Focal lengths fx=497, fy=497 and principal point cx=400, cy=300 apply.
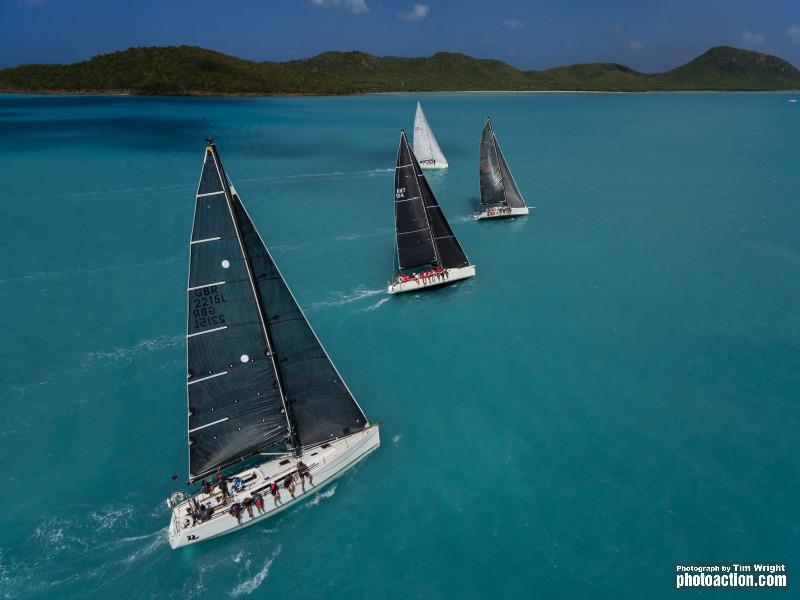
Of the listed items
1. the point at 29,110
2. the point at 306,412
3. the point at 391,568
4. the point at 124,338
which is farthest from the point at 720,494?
the point at 29,110

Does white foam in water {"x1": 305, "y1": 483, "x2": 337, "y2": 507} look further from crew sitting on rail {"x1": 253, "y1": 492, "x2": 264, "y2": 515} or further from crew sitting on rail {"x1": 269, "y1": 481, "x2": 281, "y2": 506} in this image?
crew sitting on rail {"x1": 253, "y1": 492, "x2": 264, "y2": 515}

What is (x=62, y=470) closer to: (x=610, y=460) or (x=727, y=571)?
(x=610, y=460)

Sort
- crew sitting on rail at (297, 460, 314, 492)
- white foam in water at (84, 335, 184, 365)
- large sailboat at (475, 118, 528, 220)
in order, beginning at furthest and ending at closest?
large sailboat at (475, 118, 528, 220) < white foam in water at (84, 335, 184, 365) < crew sitting on rail at (297, 460, 314, 492)

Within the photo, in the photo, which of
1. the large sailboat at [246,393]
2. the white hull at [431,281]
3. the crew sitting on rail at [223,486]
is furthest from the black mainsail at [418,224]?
the crew sitting on rail at [223,486]

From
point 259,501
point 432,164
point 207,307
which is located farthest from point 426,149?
point 259,501

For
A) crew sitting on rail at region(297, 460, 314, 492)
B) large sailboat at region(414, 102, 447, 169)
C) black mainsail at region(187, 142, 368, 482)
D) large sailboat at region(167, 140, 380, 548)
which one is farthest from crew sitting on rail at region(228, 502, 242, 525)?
large sailboat at region(414, 102, 447, 169)

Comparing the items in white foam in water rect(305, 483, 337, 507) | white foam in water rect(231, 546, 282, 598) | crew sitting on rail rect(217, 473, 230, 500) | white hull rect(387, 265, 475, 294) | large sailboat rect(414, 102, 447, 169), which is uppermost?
large sailboat rect(414, 102, 447, 169)

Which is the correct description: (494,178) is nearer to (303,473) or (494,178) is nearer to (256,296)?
(256,296)
